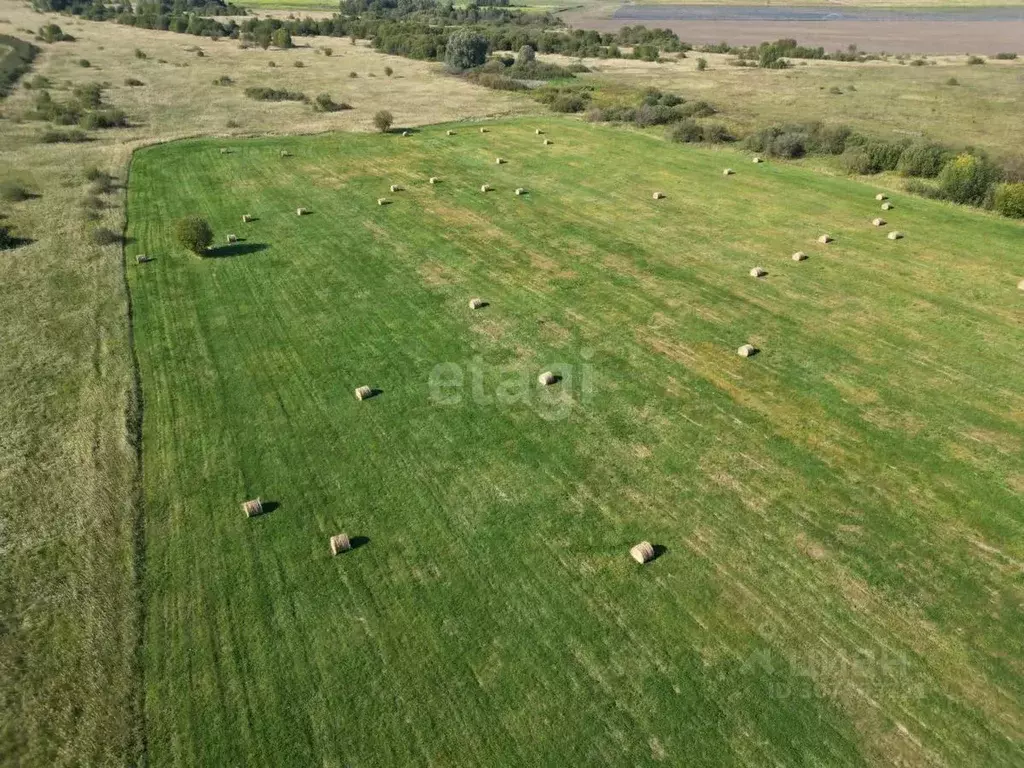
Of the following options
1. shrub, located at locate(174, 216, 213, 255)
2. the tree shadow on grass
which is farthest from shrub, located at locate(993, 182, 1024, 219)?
shrub, located at locate(174, 216, 213, 255)

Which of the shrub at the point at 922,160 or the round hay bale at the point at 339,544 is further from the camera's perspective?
the shrub at the point at 922,160

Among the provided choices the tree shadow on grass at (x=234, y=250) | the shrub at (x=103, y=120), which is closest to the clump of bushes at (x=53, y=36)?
the shrub at (x=103, y=120)

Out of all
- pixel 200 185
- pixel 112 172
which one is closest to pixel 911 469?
pixel 200 185

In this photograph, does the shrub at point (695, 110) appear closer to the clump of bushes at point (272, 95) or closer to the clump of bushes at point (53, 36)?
the clump of bushes at point (272, 95)

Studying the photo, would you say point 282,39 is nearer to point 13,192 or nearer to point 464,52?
point 464,52

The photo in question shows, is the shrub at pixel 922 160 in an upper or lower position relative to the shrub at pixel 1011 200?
upper

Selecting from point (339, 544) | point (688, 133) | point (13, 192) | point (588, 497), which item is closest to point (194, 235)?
point (13, 192)

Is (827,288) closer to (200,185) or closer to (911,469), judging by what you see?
(911,469)
